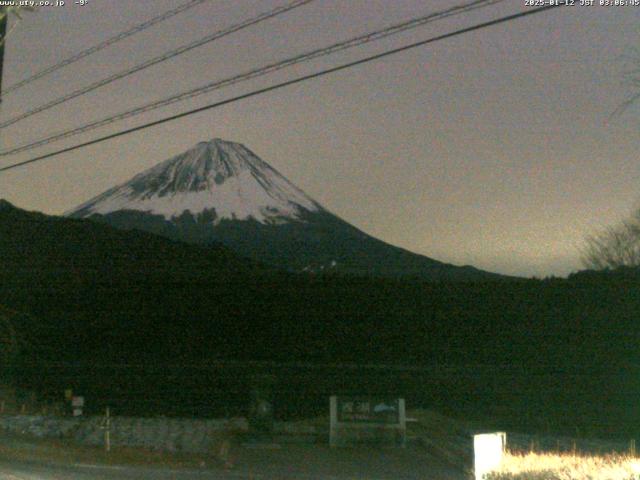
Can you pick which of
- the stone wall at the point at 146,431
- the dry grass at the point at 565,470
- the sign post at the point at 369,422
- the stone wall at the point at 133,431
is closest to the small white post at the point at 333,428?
the sign post at the point at 369,422

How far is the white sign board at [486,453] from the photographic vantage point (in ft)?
29.6

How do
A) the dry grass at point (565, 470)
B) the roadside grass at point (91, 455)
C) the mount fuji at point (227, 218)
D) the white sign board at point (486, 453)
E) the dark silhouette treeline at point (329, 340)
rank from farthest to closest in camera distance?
the mount fuji at point (227, 218)
the dark silhouette treeline at point (329, 340)
the roadside grass at point (91, 455)
the white sign board at point (486, 453)
the dry grass at point (565, 470)

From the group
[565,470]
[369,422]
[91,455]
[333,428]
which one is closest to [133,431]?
[91,455]

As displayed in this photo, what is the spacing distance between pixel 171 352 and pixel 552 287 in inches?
565

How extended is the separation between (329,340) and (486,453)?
2232 cm

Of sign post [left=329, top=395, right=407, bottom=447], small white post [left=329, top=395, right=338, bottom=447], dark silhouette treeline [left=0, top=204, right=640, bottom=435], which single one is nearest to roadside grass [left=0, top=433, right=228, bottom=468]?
small white post [left=329, top=395, right=338, bottom=447]

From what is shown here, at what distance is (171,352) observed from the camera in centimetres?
3161

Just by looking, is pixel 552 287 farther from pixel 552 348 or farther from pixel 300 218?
pixel 300 218

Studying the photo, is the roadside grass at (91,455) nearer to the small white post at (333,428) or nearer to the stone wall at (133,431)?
the stone wall at (133,431)

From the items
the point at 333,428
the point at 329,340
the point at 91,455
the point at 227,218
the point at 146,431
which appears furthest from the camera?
the point at 227,218

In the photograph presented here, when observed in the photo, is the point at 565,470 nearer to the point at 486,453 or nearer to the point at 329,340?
the point at 486,453

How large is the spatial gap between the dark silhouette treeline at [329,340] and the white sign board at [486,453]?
1657 cm

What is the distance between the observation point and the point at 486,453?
9.44 metres

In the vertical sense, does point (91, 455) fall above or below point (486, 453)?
below
